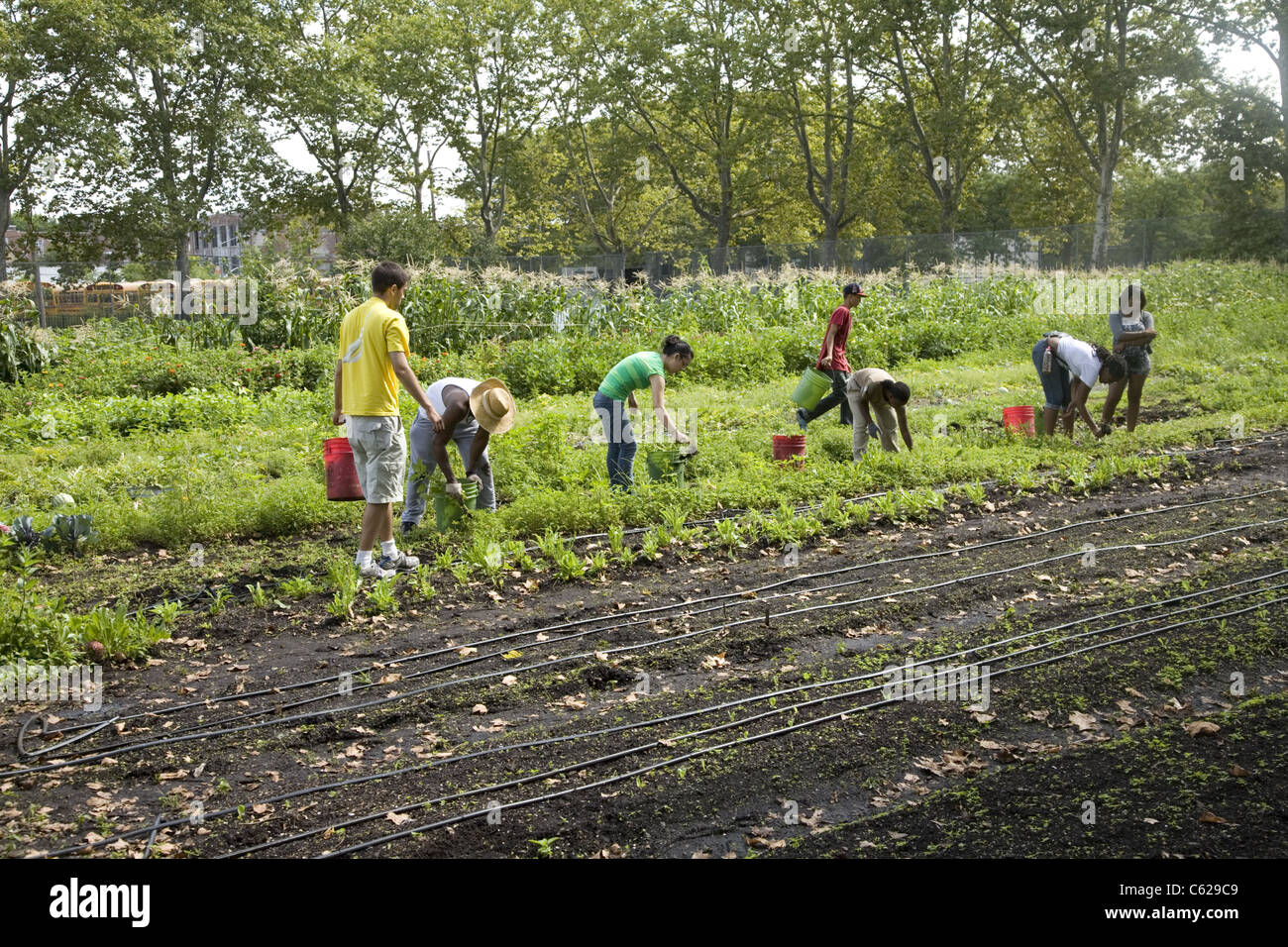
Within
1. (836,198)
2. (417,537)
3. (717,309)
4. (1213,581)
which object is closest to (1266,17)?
(836,198)

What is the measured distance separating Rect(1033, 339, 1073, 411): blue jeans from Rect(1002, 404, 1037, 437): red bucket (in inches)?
13.0

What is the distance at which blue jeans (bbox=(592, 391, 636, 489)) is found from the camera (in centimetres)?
868

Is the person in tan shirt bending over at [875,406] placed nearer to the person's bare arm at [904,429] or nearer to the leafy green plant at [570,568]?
the person's bare arm at [904,429]

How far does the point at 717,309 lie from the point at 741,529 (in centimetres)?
1057

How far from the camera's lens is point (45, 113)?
30.3m

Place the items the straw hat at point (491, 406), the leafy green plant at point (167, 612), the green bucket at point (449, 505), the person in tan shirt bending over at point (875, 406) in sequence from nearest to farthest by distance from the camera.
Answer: the leafy green plant at point (167, 612)
the straw hat at point (491, 406)
the green bucket at point (449, 505)
the person in tan shirt bending over at point (875, 406)

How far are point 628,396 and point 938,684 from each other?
164 inches

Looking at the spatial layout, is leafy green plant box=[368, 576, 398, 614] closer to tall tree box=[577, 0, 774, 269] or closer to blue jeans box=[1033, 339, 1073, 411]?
blue jeans box=[1033, 339, 1073, 411]

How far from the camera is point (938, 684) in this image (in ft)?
17.0

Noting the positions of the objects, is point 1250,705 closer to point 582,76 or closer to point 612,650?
point 612,650

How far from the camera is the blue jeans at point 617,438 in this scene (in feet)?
28.5

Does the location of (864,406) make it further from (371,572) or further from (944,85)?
(944,85)
